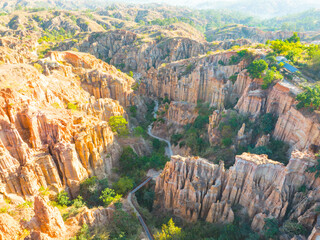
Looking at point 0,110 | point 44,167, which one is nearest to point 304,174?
point 44,167

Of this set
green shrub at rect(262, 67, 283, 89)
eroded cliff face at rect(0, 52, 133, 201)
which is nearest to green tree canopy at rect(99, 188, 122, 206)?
eroded cliff face at rect(0, 52, 133, 201)

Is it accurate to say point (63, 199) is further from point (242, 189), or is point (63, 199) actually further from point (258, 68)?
point (258, 68)

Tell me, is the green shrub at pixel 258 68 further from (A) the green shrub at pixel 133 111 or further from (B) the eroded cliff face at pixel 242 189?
(A) the green shrub at pixel 133 111

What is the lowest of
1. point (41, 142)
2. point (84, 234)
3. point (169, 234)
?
point (169, 234)

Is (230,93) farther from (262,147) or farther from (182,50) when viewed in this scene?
(182,50)

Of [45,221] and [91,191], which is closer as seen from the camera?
[45,221]

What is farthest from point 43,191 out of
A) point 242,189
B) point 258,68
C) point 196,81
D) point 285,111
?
point 258,68

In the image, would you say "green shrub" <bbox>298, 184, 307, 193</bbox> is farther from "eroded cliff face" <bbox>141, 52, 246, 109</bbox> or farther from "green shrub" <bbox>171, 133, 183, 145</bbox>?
"green shrub" <bbox>171, 133, 183, 145</bbox>

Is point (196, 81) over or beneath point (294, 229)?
over
